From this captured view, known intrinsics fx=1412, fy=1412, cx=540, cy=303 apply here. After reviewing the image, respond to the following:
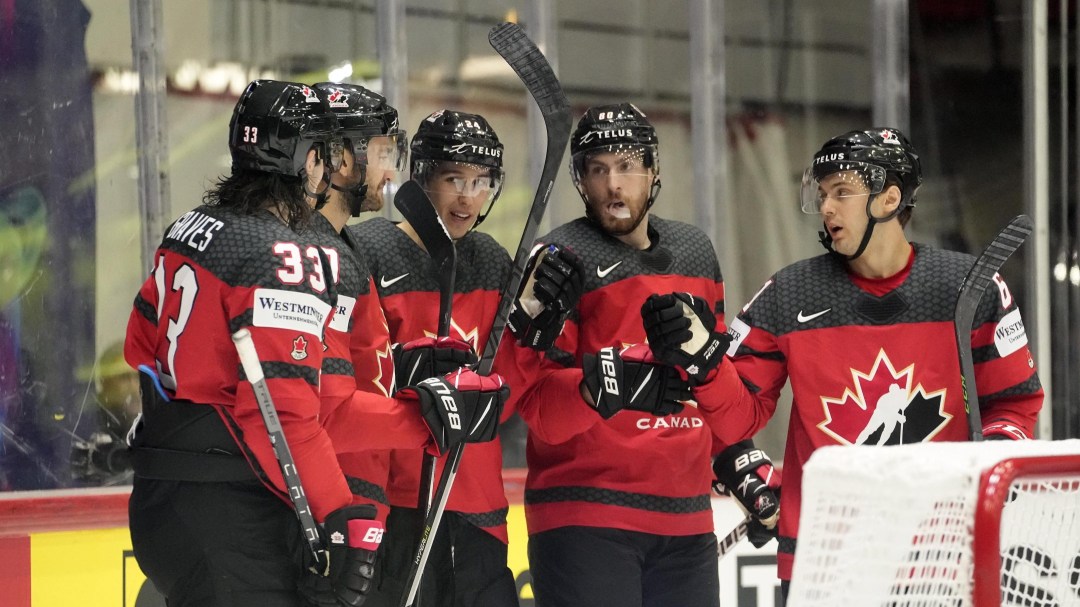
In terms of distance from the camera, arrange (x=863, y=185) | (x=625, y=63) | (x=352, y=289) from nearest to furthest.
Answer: (x=352, y=289), (x=863, y=185), (x=625, y=63)

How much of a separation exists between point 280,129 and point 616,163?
3.01ft

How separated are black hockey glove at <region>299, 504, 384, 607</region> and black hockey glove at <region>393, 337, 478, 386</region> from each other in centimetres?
50

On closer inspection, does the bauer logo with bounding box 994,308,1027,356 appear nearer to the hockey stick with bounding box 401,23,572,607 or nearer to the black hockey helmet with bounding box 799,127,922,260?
the black hockey helmet with bounding box 799,127,922,260

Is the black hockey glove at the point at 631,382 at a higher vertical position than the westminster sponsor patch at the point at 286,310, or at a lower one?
lower

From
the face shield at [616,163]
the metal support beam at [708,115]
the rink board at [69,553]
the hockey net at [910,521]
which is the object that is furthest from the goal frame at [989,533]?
the metal support beam at [708,115]

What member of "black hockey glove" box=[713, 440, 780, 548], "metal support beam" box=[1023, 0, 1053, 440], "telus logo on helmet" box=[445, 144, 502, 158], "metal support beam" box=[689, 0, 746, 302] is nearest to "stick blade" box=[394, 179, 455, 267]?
"telus logo on helmet" box=[445, 144, 502, 158]

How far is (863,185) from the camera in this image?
108 inches

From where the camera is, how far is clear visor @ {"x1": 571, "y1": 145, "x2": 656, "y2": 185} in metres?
3.03

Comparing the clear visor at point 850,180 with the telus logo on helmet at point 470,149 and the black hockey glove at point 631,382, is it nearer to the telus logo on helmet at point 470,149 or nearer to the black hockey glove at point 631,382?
the black hockey glove at point 631,382

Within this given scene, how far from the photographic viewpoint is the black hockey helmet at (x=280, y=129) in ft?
7.62

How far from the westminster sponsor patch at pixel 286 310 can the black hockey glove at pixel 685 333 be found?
0.70m

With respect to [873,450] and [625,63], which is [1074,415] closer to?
[625,63]

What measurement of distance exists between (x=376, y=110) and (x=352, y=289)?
1.14ft

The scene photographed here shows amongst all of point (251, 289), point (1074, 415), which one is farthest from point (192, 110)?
point (1074, 415)
